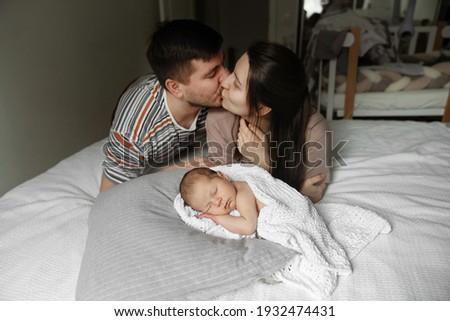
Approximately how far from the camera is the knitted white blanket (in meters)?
0.82

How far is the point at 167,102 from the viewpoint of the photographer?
4.31ft

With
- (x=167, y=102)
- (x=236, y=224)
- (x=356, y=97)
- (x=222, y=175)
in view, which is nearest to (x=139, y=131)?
(x=167, y=102)

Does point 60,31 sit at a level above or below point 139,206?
above

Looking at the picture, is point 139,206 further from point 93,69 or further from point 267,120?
point 93,69

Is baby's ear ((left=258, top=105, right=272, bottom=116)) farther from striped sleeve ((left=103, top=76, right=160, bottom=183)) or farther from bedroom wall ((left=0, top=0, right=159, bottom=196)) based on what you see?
bedroom wall ((left=0, top=0, right=159, bottom=196))

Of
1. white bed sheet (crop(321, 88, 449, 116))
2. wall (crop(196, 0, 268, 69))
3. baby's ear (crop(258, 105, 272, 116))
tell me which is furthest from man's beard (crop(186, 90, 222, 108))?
wall (crop(196, 0, 268, 69))

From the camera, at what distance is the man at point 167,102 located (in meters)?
Result: 1.18

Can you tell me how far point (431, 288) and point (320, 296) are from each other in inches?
10.2

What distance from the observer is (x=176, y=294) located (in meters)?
0.75

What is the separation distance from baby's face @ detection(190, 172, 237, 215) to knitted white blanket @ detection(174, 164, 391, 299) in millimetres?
37

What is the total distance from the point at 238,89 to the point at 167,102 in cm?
35

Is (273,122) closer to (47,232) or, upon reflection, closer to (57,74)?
(47,232)

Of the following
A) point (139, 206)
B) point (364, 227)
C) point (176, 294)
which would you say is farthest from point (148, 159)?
point (364, 227)

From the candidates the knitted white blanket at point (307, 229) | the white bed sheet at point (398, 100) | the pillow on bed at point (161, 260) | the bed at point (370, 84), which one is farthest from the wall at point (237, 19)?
the pillow on bed at point (161, 260)
